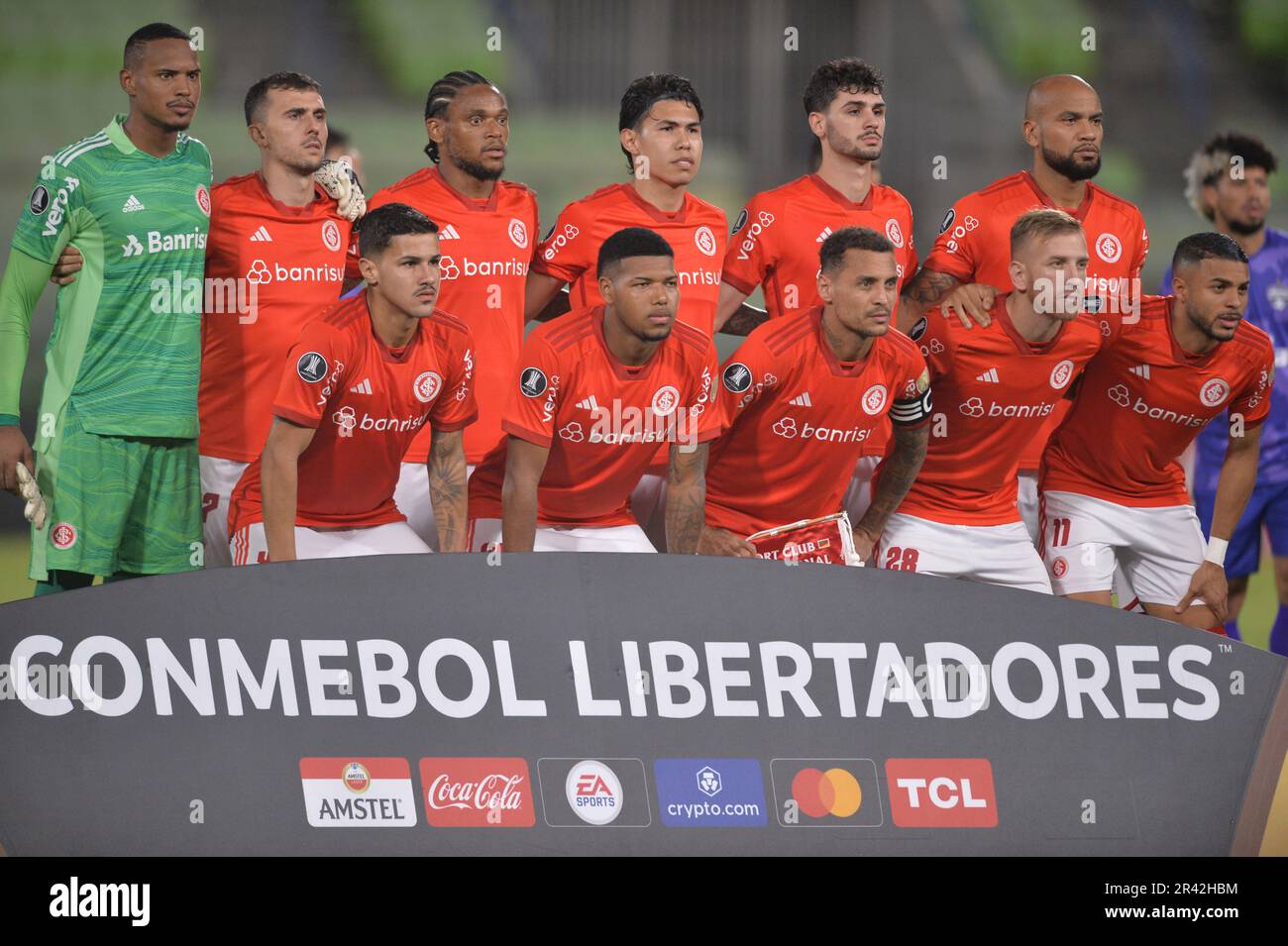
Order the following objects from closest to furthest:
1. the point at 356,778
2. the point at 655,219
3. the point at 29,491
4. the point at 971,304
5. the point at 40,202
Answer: the point at 356,778 < the point at 29,491 < the point at 40,202 < the point at 971,304 < the point at 655,219

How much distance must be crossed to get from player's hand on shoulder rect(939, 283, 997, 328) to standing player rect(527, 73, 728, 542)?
0.76 meters

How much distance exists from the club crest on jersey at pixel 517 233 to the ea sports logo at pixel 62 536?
160 centimetres

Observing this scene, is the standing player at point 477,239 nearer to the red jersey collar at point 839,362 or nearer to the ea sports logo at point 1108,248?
the red jersey collar at point 839,362

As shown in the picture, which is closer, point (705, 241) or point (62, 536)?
point (62, 536)

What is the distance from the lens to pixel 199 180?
4.90 metres

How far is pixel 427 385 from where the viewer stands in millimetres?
4840

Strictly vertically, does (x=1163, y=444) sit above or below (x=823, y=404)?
Result: below

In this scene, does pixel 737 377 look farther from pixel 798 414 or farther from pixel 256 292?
pixel 256 292

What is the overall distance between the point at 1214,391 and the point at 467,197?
246cm

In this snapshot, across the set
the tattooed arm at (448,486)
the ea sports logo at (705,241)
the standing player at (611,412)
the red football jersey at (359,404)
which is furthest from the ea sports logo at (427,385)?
the ea sports logo at (705,241)

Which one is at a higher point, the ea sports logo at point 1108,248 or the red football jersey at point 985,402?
the ea sports logo at point 1108,248

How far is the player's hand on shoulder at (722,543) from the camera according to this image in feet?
16.2

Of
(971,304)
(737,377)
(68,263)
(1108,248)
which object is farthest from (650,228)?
(68,263)
